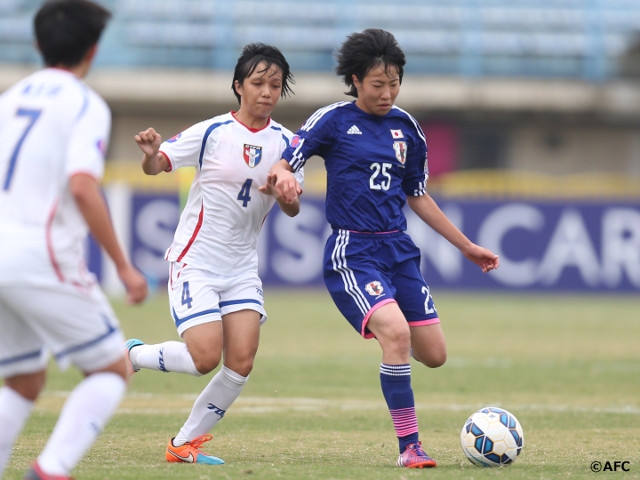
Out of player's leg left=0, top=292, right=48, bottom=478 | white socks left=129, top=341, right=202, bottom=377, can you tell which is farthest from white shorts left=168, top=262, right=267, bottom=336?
player's leg left=0, top=292, right=48, bottom=478

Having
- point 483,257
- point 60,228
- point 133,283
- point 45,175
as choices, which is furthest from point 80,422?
point 483,257

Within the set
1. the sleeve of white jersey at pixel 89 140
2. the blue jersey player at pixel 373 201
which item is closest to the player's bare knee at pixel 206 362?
the blue jersey player at pixel 373 201

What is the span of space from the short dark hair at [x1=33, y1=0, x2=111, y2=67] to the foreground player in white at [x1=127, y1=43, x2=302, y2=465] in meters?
1.77

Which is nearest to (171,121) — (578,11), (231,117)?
(578,11)

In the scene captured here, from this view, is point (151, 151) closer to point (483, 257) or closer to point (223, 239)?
point (223, 239)

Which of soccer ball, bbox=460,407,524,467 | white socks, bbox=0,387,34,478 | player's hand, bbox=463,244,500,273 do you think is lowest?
soccer ball, bbox=460,407,524,467

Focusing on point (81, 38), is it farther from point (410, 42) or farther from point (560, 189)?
point (410, 42)

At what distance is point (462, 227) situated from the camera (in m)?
21.6

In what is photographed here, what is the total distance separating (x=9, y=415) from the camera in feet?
15.1

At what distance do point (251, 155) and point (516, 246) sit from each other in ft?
51.2

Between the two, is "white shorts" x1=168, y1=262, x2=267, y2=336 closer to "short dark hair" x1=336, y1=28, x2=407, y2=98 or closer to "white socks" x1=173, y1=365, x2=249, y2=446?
"white socks" x1=173, y1=365, x2=249, y2=446

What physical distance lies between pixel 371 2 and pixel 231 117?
24758 mm

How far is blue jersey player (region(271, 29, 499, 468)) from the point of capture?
620 centimetres

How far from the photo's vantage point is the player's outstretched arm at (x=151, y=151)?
615cm
